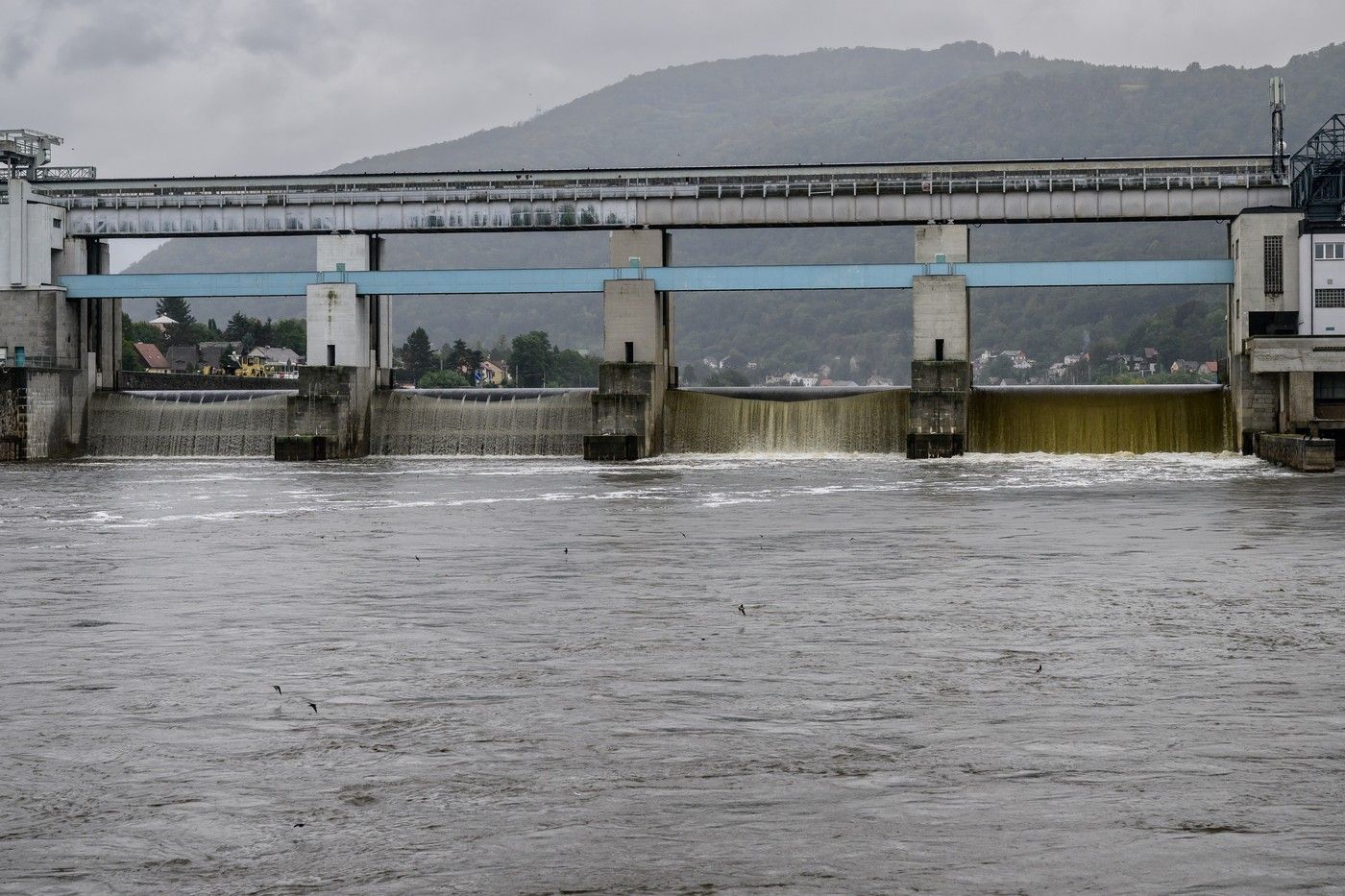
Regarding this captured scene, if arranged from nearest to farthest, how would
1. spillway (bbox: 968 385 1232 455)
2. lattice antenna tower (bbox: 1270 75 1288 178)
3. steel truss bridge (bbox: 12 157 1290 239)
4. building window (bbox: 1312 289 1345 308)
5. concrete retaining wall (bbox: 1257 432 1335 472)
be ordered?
concrete retaining wall (bbox: 1257 432 1335 472) < building window (bbox: 1312 289 1345 308) < spillway (bbox: 968 385 1232 455) < lattice antenna tower (bbox: 1270 75 1288 178) < steel truss bridge (bbox: 12 157 1290 239)

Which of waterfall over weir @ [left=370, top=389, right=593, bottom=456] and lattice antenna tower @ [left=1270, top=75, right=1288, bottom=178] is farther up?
lattice antenna tower @ [left=1270, top=75, right=1288, bottom=178]

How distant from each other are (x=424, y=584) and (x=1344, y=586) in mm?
13137

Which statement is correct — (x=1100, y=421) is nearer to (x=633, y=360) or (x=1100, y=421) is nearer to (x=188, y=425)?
(x=633, y=360)

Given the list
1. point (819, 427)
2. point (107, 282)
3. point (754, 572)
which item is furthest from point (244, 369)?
point (754, 572)

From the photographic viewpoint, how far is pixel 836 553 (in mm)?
28141

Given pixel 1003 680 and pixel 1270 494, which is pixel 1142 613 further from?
pixel 1270 494

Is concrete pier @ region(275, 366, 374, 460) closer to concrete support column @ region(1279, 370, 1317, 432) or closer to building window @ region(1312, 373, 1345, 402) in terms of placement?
concrete support column @ region(1279, 370, 1317, 432)

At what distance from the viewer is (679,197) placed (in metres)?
76.0

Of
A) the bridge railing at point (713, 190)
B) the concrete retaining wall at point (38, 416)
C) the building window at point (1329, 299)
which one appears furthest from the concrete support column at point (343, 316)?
the building window at point (1329, 299)

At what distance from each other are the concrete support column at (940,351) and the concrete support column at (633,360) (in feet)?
38.5

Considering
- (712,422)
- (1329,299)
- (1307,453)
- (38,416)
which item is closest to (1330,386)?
(1329,299)

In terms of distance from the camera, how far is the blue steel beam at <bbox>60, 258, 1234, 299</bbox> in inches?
2825

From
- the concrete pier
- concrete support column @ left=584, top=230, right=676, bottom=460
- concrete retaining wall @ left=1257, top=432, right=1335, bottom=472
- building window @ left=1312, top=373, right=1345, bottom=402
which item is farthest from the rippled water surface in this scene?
the concrete pier

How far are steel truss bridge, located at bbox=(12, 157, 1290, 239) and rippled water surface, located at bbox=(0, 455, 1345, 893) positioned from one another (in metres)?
45.4
